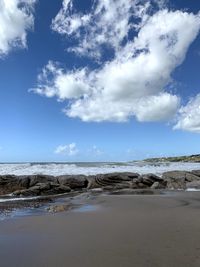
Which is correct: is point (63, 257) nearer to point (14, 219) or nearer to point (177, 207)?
point (14, 219)

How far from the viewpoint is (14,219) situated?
332 inches

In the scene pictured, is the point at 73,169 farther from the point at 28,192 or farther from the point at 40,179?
the point at 28,192

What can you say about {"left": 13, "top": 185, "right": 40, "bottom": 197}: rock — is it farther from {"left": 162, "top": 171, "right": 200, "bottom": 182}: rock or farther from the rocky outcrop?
{"left": 162, "top": 171, "right": 200, "bottom": 182}: rock

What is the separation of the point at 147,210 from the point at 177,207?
3.61ft

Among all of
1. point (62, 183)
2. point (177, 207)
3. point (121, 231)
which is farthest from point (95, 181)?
point (121, 231)

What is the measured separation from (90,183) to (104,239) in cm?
1278

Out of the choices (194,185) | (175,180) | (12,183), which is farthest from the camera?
(175,180)

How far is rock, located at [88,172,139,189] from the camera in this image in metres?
18.9

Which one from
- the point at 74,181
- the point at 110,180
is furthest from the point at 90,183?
the point at 110,180

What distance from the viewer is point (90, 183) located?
1886cm

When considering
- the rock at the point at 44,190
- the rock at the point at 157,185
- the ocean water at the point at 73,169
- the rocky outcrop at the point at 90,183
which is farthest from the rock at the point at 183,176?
the rock at the point at 44,190

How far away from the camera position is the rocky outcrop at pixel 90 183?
16.7m

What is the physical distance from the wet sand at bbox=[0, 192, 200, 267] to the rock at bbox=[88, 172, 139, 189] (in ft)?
30.1

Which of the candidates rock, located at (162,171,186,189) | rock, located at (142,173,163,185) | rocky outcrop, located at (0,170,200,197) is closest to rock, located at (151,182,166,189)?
rocky outcrop, located at (0,170,200,197)
